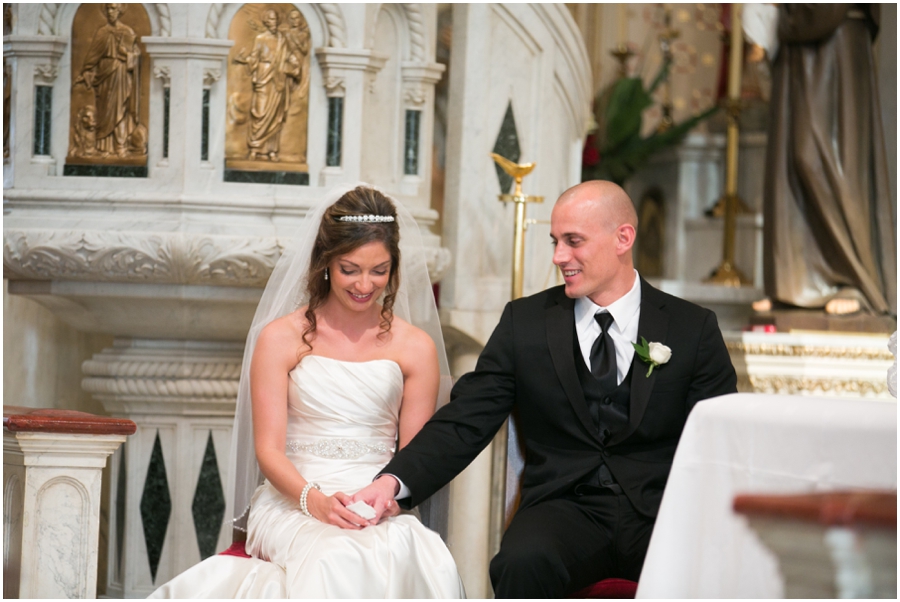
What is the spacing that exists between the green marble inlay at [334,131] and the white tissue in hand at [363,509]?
185 cm

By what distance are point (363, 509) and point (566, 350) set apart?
73cm

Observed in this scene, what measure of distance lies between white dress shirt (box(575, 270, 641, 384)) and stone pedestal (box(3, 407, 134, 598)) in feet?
4.41

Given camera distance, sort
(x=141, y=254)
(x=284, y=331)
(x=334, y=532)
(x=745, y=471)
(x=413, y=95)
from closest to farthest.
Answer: (x=745, y=471) → (x=334, y=532) → (x=284, y=331) → (x=141, y=254) → (x=413, y=95)

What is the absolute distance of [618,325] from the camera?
3184mm

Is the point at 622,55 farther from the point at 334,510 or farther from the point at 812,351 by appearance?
the point at 334,510

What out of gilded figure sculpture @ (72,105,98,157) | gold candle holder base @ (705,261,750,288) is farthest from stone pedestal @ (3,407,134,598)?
gold candle holder base @ (705,261,750,288)

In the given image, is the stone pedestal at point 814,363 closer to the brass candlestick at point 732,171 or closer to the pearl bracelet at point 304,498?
the brass candlestick at point 732,171

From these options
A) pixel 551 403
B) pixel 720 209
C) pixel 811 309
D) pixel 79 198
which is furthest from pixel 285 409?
pixel 720 209

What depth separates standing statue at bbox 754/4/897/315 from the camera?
561cm

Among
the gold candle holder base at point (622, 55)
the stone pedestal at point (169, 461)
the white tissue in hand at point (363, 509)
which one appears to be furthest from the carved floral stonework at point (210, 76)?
the gold candle holder base at point (622, 55)

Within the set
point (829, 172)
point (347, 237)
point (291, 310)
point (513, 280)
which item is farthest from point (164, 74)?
point (829, 172)

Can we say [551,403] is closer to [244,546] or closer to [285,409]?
[285,409]

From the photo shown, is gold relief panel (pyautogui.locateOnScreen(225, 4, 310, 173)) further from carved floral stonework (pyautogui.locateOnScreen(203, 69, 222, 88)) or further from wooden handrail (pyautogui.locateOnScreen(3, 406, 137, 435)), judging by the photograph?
wooden handrail (pyautogui.locateOnScreen(3, 406, 137, 435))

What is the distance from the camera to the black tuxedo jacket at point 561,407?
3.04 meters
